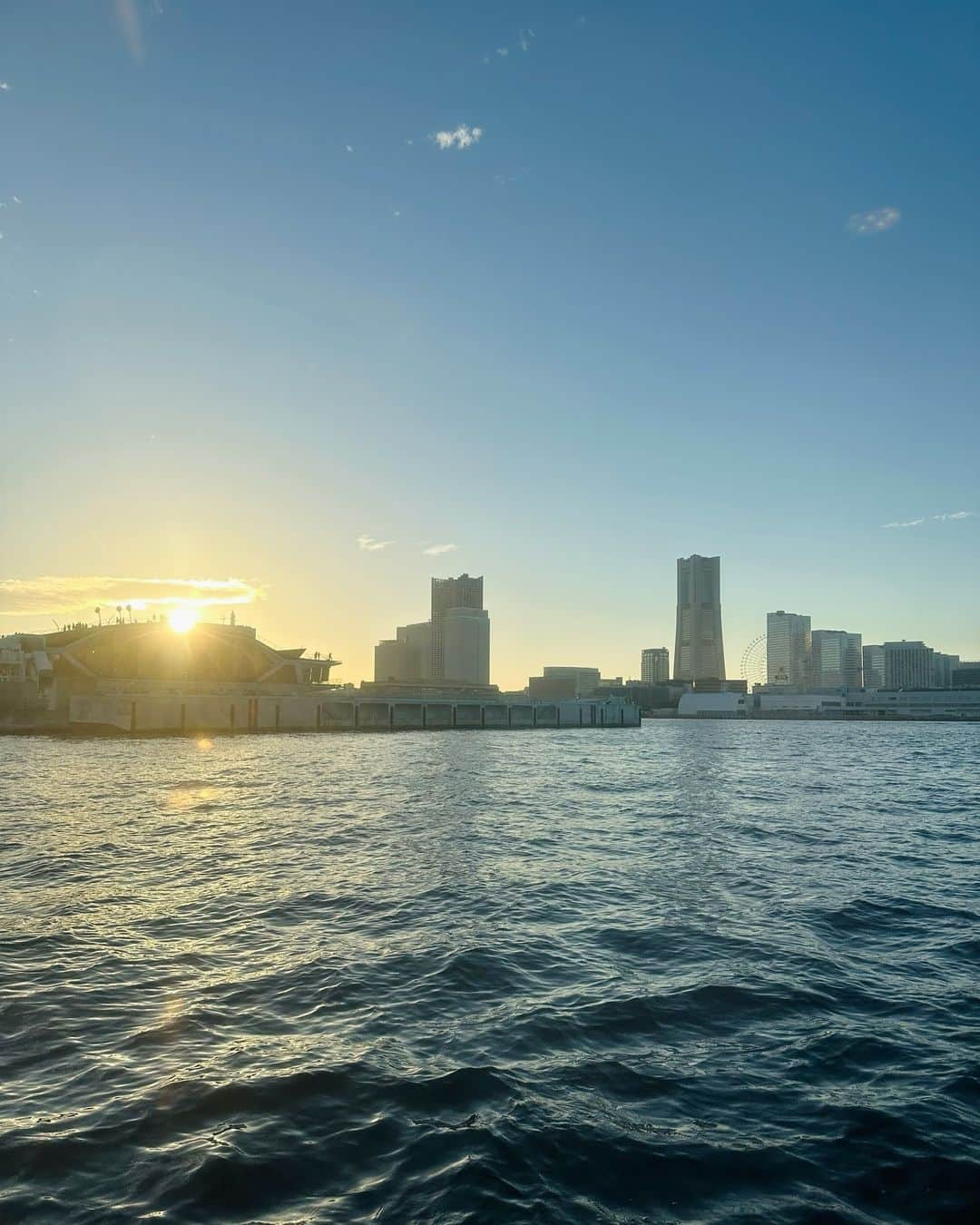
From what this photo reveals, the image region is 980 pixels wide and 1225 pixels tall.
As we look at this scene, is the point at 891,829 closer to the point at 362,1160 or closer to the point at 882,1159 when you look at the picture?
the point at 882,1159

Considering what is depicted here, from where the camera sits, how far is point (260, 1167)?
9125mm

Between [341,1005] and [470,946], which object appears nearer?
[341,1005]

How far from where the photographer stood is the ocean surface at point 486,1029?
8.83 m

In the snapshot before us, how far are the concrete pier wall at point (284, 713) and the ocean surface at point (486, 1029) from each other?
332 ft

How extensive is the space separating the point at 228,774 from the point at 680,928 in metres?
48.4

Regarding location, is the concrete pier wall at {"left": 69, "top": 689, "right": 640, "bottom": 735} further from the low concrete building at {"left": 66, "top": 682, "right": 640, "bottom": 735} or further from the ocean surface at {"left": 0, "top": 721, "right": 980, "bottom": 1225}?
the ocean surface at {"left": 0, "top": 721, "right": 980, "bottom": 1225}

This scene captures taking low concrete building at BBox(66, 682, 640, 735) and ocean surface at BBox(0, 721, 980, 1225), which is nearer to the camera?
ocean surface at BBox(0, 721, 980, 1225)

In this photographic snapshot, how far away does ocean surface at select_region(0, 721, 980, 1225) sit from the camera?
883cm

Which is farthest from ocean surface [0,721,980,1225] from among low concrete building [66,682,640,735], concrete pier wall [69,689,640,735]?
low concrete building [66,682,640,735]

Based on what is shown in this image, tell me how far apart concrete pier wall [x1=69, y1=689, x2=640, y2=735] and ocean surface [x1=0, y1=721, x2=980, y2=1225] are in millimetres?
101230

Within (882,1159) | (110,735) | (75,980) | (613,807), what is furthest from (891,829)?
(110,735)

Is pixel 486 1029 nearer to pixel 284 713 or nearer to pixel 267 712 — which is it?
pixel 267 712

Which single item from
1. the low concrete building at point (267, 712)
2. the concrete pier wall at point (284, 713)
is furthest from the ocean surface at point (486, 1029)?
the low concrete building at point (267, 712)

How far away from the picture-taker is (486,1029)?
13078 millimetres
